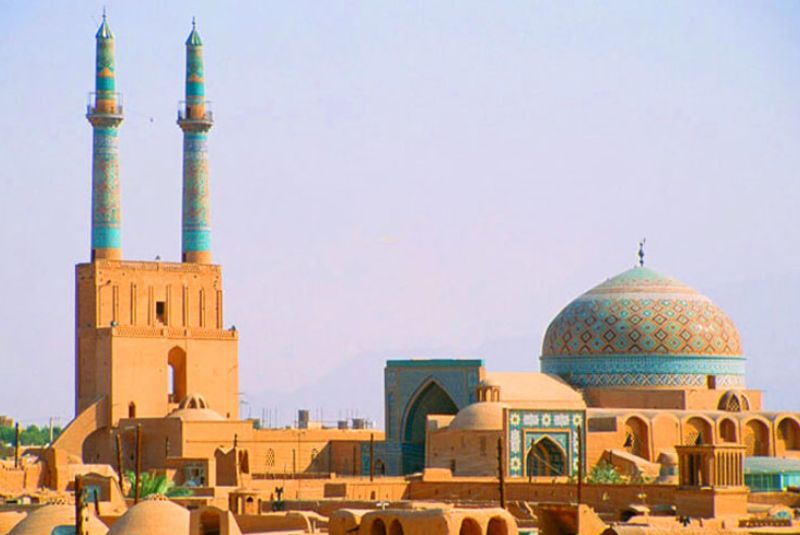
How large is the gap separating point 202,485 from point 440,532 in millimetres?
15841

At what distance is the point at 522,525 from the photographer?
31.4m

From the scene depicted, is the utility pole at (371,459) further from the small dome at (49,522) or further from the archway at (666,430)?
the small dome at (49,522)

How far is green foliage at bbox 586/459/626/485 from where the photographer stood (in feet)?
123

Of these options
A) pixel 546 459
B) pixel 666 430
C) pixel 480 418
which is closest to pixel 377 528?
pixel 480 418

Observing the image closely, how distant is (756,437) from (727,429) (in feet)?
2.63

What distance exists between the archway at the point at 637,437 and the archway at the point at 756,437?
2.16 m

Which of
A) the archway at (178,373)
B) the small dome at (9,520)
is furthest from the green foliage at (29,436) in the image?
the small dome at (9,520)

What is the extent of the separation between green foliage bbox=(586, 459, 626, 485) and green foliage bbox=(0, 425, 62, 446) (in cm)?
3882

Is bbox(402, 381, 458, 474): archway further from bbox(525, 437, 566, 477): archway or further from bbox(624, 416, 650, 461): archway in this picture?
bbox(624, 416, 650, 461): archway

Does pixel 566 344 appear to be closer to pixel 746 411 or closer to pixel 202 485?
pixel 746 411

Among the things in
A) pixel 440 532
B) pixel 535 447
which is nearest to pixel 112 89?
pixel 535 447

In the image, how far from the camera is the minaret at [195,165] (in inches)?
1919

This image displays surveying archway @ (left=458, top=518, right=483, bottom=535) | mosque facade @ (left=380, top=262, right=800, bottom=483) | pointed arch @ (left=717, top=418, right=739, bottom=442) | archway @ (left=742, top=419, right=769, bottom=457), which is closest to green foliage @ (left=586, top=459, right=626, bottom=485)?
mosque facade @ (left=380, top=262, right=800, bottom=483)

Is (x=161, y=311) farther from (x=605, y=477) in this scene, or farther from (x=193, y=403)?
(x=605, y=477)
